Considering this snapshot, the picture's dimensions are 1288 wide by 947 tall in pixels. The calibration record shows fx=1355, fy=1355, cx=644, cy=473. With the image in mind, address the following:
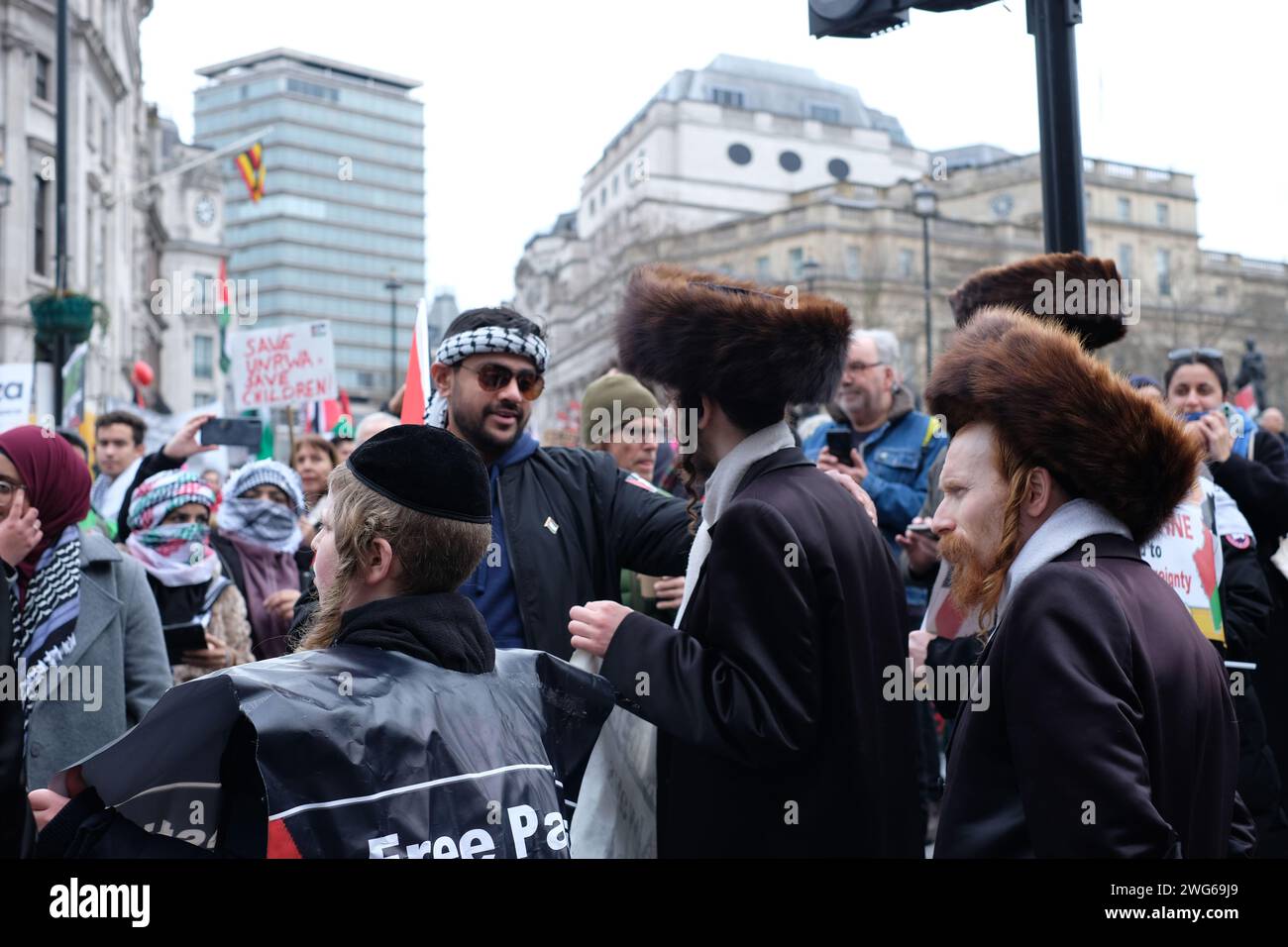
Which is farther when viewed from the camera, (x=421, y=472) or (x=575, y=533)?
(x=575, y=533)

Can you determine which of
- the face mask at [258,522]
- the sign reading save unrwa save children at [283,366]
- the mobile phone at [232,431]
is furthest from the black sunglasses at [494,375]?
the sign reading save unrwa save children at [283,366]

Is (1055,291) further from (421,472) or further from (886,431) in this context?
(886,431)

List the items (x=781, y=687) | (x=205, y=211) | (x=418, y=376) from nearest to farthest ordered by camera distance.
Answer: (x=781, y=687) < (x=418, y=376) < (x=205, y=211)

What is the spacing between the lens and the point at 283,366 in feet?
39.0

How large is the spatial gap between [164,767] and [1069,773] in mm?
1435

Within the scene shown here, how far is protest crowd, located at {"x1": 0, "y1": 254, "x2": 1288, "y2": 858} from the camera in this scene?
2199 millimetres

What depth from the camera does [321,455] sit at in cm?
803

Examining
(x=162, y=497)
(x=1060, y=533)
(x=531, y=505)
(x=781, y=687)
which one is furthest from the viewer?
(x=162, y=497)


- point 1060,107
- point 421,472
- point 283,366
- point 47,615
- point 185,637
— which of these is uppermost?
point 283,366

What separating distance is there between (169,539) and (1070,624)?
4664 mm

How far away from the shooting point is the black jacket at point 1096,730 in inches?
84.6
